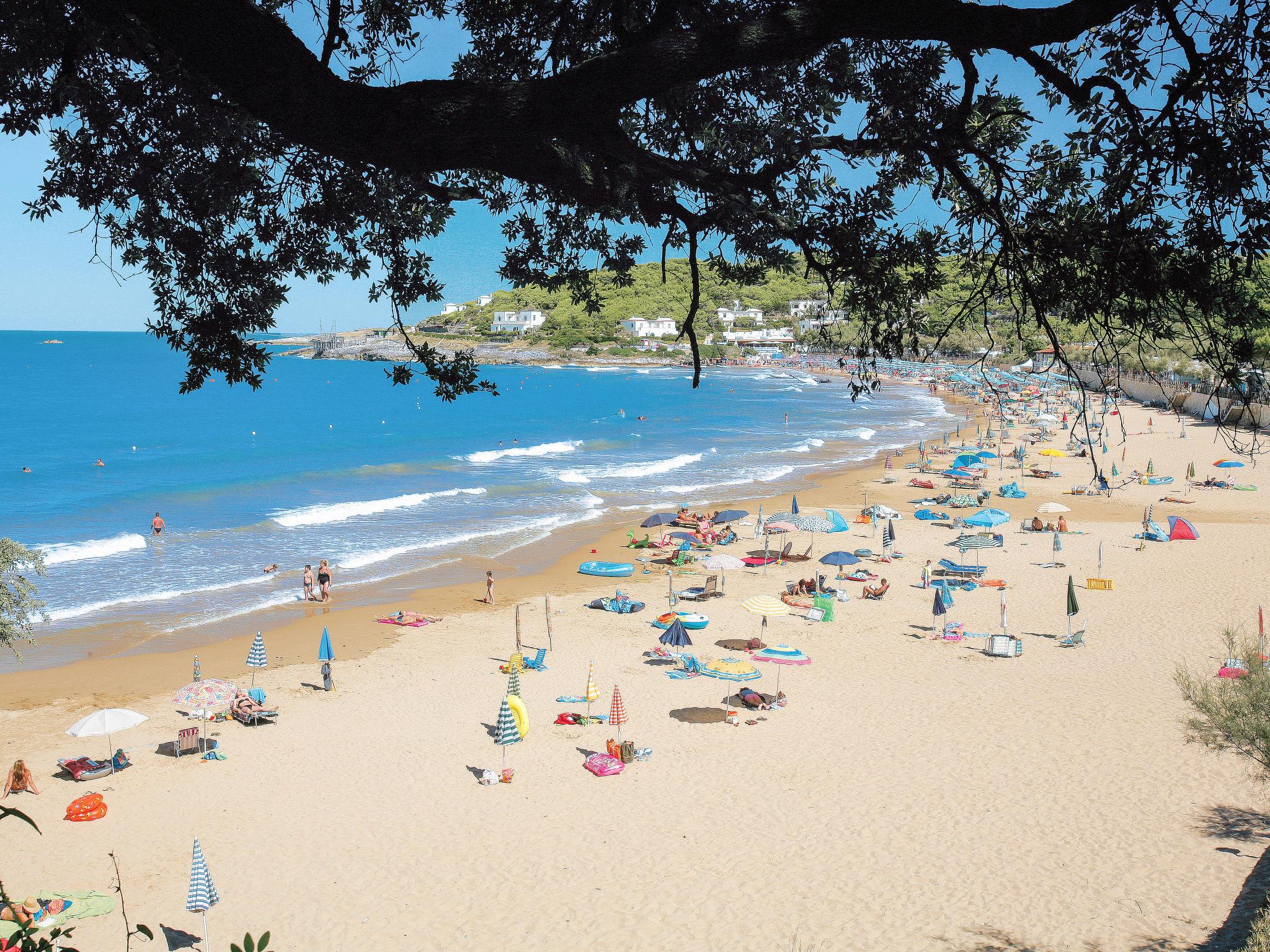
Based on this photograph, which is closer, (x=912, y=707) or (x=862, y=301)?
(x=862, y=301)

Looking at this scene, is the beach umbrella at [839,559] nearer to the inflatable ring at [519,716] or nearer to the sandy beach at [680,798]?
the sandy beach at [680,798]

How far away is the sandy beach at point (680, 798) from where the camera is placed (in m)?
9.57

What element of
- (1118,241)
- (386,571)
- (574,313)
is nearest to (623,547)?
(386,571)

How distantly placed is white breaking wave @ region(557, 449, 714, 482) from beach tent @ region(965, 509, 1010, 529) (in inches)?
742

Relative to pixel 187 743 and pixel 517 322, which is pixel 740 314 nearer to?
pixel 517 322

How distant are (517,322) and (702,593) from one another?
156 meters

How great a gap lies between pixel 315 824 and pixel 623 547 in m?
16.8

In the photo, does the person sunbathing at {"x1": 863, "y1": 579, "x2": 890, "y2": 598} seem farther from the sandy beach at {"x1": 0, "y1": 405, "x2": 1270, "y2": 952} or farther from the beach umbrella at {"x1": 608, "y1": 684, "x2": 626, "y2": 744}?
the beach umbrella at {"x1": 608, "y1": 684, "x2": 626, "y2": 744}

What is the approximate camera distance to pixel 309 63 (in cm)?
311

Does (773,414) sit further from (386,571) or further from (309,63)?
(309,63)

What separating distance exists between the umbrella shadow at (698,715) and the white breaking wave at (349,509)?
20.3 meters

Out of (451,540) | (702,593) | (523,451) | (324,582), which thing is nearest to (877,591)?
(702,593)

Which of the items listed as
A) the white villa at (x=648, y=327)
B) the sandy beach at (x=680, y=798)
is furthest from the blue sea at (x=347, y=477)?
the white villa at (x=648, y=327)

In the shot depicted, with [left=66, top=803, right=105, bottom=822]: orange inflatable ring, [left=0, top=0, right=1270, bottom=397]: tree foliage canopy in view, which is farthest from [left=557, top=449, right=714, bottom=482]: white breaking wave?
[left=0, top=0, right=1270, bottom=397]: tree foliage canopy
